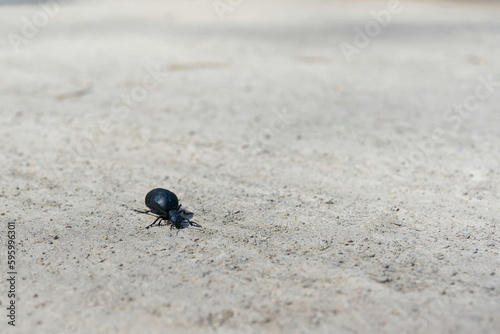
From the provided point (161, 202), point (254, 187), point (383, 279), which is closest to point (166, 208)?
point (161, 202)

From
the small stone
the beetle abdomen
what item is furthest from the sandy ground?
the beetle abdomen

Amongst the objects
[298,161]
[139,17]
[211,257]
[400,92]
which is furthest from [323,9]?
[211,257]

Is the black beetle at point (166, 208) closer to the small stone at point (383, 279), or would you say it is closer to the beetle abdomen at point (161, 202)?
the beetle abdomen at point (161, 202)

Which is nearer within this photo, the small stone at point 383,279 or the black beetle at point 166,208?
the small stone at point 383,279

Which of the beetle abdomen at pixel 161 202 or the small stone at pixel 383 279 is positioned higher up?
the beetle abdomen at pixel 161 202

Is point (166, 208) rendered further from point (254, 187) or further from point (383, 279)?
point (383, 279)

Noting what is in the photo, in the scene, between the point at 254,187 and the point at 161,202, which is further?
the point at 254,187

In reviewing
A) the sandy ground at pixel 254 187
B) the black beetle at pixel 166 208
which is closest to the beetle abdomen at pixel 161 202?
the black beetle at pixel 166 208
